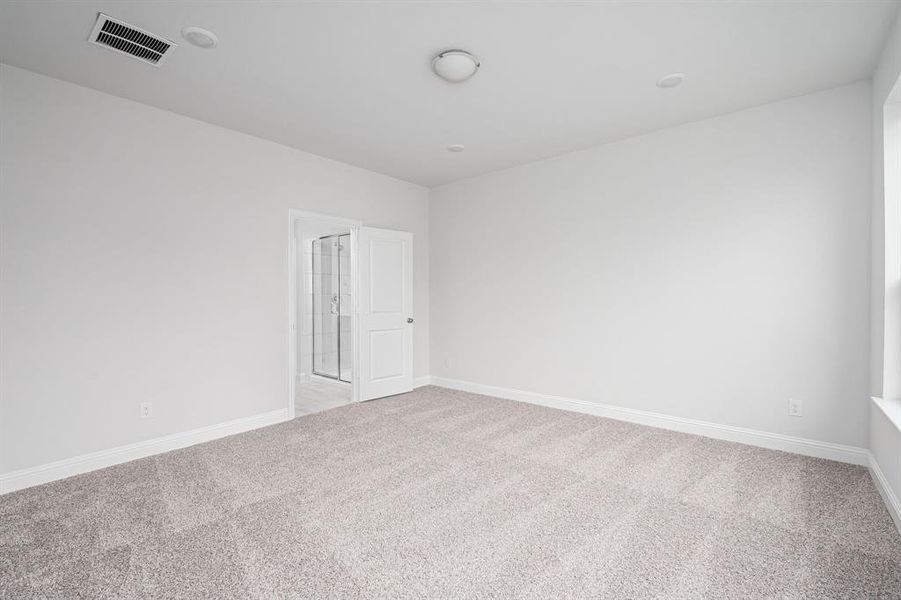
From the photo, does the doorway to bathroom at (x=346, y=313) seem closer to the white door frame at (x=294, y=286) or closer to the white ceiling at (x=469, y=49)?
the white door frame at (x=294, y=286)

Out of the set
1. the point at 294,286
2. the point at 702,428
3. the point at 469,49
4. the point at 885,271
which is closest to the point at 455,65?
the point at 469,49

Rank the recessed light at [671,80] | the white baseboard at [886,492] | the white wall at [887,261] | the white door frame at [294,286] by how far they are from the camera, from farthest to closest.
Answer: the white door frame at [294,286] → the recessed light at [671,80] → the white wall at [887,261] → the white baseboard at [886,492]

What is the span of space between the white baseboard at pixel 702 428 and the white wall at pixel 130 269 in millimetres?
2606

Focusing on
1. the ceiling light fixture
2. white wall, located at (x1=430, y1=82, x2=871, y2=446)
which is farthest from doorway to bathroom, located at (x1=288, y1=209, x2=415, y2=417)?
the ceiling light fixture

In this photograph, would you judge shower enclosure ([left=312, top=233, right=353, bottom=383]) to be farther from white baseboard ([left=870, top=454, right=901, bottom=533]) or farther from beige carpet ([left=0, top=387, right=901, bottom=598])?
white baseboard ([left=870, top=454, right=901, bottom=533])

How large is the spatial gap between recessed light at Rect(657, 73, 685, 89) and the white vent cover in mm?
3086

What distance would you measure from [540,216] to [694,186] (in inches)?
59.6

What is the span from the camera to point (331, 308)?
21.2 feet

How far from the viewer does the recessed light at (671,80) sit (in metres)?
2.87

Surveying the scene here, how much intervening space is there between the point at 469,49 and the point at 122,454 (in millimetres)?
3683

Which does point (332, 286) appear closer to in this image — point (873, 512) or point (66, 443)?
point (66, 443)

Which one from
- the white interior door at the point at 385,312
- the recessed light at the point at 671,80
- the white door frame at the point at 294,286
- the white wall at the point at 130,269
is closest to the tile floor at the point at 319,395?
the white door frame at the point at 294,286

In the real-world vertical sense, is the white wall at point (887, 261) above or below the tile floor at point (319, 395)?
above

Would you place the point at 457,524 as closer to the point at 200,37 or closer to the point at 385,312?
the point at 200,37
